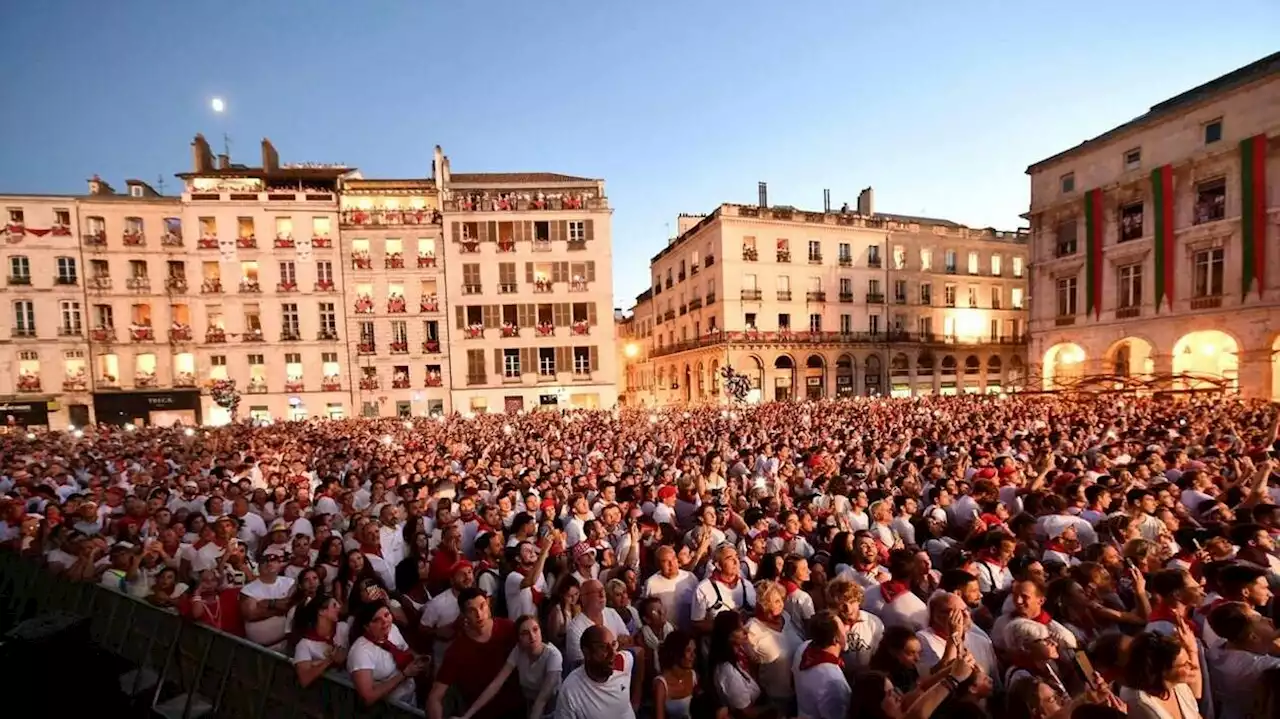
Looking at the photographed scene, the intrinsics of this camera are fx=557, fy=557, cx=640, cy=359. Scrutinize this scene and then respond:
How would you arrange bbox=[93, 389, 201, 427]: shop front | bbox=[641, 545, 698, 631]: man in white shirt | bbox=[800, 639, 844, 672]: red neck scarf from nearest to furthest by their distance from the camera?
bbox=[800, 639, 844, 672]: red neck scarf → bbox=[641, 545, 698, 631]: man in white shirt → bbox=[93, 389, 201, 427]: shop front

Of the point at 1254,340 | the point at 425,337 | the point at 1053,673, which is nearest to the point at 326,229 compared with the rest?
Result: the point at 425,337

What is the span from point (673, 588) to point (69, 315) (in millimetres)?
42582

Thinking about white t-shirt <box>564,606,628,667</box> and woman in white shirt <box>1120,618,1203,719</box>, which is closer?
woman in white shirt <box>1120,618,1203,719</box>

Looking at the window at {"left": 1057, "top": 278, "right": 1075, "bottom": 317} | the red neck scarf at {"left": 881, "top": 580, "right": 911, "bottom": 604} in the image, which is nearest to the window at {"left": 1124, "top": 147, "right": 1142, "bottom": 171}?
the window at {"left": 1057, "top": 278, "right": 1075, "bottom": 317}

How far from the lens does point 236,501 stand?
7730mm

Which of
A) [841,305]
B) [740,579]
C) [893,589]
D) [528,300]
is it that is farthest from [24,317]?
[841,305]

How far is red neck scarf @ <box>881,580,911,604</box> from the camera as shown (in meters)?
4.36

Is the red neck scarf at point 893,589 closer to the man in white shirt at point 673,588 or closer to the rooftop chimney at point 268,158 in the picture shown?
the man in white shirt at point 673,588

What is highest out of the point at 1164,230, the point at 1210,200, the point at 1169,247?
the point at 1210,200

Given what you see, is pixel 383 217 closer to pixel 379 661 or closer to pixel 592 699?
pixel 379 661

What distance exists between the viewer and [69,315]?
3169 centimetres

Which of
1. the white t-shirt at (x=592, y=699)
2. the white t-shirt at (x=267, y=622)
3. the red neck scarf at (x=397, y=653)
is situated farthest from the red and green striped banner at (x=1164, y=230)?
the white t-shirt at (x=267, y=622)

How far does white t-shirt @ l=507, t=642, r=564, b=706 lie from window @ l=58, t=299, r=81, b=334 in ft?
138

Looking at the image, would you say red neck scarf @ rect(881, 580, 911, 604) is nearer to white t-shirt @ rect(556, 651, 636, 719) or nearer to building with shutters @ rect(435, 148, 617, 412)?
white t-shirt @ rect(556, 651, 636, 719)
